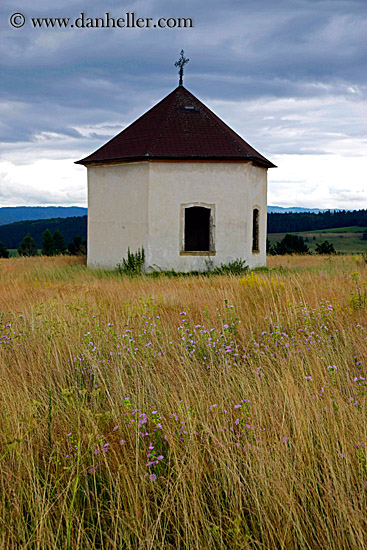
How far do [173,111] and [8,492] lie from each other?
52.6 ft

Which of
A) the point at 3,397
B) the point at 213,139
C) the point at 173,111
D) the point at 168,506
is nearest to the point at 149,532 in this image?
the point at 168,506

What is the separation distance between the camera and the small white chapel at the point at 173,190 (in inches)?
615

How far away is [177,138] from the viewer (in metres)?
16.1

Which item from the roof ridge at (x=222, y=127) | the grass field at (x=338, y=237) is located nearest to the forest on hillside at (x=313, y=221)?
the grass field at (x=338, y=237)

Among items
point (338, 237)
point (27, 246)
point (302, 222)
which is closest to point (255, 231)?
point (27, 246)

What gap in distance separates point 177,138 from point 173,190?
187cm

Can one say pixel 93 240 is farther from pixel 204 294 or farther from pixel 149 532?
pixel 149 532

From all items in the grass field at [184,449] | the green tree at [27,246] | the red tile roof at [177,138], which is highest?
the red tile roof at [177,138]

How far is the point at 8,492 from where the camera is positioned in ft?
8.84

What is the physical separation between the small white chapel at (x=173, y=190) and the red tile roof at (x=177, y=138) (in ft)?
0.11

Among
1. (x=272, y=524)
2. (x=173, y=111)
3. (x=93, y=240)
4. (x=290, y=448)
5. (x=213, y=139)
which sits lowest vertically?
(x=272, y=524)

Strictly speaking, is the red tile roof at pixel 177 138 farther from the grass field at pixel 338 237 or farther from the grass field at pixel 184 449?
the grass field at pixel 338 237

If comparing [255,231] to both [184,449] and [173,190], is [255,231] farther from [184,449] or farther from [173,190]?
[184,449]

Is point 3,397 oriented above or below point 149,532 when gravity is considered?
above
